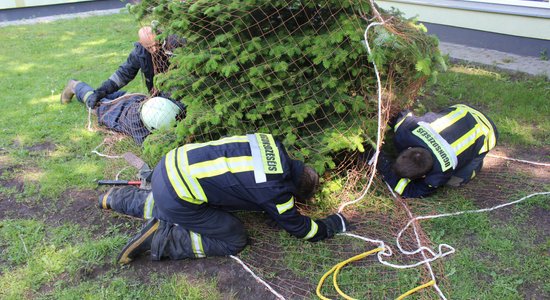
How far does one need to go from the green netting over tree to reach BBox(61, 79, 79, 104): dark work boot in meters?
2.59

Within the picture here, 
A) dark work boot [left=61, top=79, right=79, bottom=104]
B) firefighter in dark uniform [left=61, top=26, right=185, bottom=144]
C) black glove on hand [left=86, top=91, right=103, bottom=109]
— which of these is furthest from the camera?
dark work boot [left=61, top=79, right=79, bottom=104]

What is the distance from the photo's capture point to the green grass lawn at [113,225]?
2877 mm

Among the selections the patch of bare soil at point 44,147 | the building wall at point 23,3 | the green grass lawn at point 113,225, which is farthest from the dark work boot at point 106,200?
the building wall at point 23,3

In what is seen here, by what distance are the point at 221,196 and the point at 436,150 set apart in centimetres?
168

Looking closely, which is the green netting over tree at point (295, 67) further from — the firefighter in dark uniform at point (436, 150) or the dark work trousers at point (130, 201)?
the dark work trousers at point (130, 201)

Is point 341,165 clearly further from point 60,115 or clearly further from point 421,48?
point 60,115

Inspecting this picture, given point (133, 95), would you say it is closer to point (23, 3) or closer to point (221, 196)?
point (221, 196)

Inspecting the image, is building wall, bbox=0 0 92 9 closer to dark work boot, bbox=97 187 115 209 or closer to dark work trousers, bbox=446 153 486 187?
dark work boot, bbox=97 187 115 209

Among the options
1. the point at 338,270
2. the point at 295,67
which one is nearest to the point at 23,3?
the point at 295,67

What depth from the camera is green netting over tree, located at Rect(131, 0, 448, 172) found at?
3361 mm

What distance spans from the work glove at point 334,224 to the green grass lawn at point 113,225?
0.17 meters

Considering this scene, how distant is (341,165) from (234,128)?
0.94 m

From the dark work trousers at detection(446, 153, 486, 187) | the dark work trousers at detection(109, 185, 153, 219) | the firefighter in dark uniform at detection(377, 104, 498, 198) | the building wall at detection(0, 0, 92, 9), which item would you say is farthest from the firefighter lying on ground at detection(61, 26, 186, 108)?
the building wall at detection(0, 0, 92, 9)

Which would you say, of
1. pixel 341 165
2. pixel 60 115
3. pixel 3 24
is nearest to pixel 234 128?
pixel 341 165
